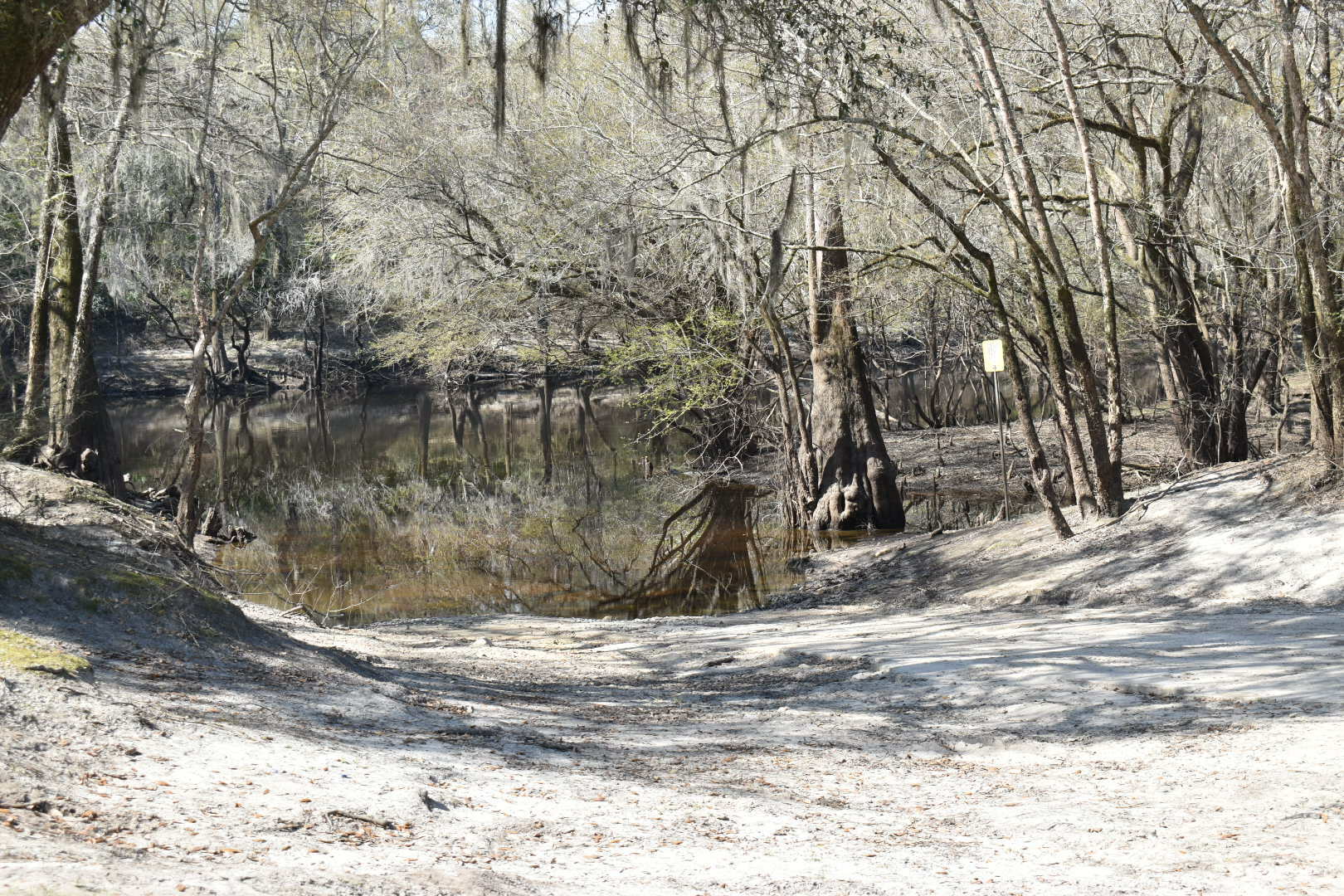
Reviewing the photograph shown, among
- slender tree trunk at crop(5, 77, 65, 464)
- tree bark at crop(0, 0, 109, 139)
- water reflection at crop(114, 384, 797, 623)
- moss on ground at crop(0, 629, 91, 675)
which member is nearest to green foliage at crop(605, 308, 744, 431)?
water reflection at crop(114, 384, 797, 623)

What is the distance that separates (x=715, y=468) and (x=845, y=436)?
19.4 ft

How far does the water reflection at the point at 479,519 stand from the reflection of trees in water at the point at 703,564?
1.6 inches

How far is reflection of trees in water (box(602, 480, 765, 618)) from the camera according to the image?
1412 centimetres

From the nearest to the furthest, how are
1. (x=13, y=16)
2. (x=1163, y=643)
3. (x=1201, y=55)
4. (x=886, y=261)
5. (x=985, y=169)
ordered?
(x=13, y=16) → (x=1163, y=643) → (x=1201, y=55) → (x=886, y=261) → (x=985, y=169)

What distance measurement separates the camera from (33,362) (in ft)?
48.5

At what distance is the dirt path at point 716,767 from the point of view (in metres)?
3.56

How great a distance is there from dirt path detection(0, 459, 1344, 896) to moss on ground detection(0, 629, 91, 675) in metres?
0.13

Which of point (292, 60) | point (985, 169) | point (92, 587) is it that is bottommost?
point (92, 587)

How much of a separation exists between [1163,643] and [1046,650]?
0.71 meters

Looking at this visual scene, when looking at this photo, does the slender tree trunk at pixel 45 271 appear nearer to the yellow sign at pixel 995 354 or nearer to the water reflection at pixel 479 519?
the water reflection at pixel 479 519

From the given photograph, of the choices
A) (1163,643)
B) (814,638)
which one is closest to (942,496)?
(814,638)

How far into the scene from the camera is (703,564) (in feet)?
53.1

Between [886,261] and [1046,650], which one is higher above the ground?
[886,261]

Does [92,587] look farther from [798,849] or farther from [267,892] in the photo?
[798,849]
